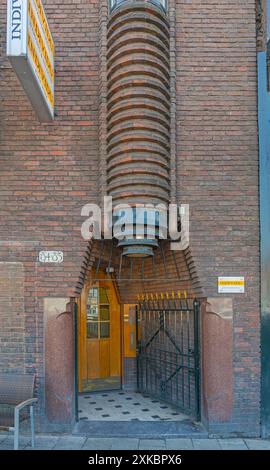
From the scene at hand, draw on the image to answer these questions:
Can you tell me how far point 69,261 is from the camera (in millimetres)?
6348

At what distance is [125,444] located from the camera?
5.77 m

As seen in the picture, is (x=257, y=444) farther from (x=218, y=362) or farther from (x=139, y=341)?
(x=139, y=341)

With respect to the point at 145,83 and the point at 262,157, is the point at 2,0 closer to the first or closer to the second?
the point at 145,83

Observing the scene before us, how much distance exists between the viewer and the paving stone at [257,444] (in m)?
5.73

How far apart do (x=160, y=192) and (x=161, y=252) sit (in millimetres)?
1226

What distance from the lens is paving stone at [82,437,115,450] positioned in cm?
566

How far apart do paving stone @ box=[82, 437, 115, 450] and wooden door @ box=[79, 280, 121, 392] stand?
10.2ft

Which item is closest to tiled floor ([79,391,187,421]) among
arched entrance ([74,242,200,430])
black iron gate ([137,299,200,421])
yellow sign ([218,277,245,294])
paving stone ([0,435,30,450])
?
arched entrance ([74,242,200,430])

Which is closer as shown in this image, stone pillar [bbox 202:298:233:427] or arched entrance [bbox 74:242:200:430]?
stone pillar [bbox 202:298:233:427]

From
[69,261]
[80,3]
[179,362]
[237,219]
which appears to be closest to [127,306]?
[179,362]

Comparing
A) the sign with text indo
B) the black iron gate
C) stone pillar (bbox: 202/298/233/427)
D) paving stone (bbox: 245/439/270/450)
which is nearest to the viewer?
the sign with text indo

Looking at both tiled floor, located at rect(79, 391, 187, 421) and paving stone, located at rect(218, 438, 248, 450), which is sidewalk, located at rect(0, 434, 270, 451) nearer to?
paving stone, located at rect(218, 438, 248, 450)

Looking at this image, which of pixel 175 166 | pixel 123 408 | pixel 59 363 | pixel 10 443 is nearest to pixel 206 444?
pixel 123 408

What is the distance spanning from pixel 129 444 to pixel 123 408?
172 cm
